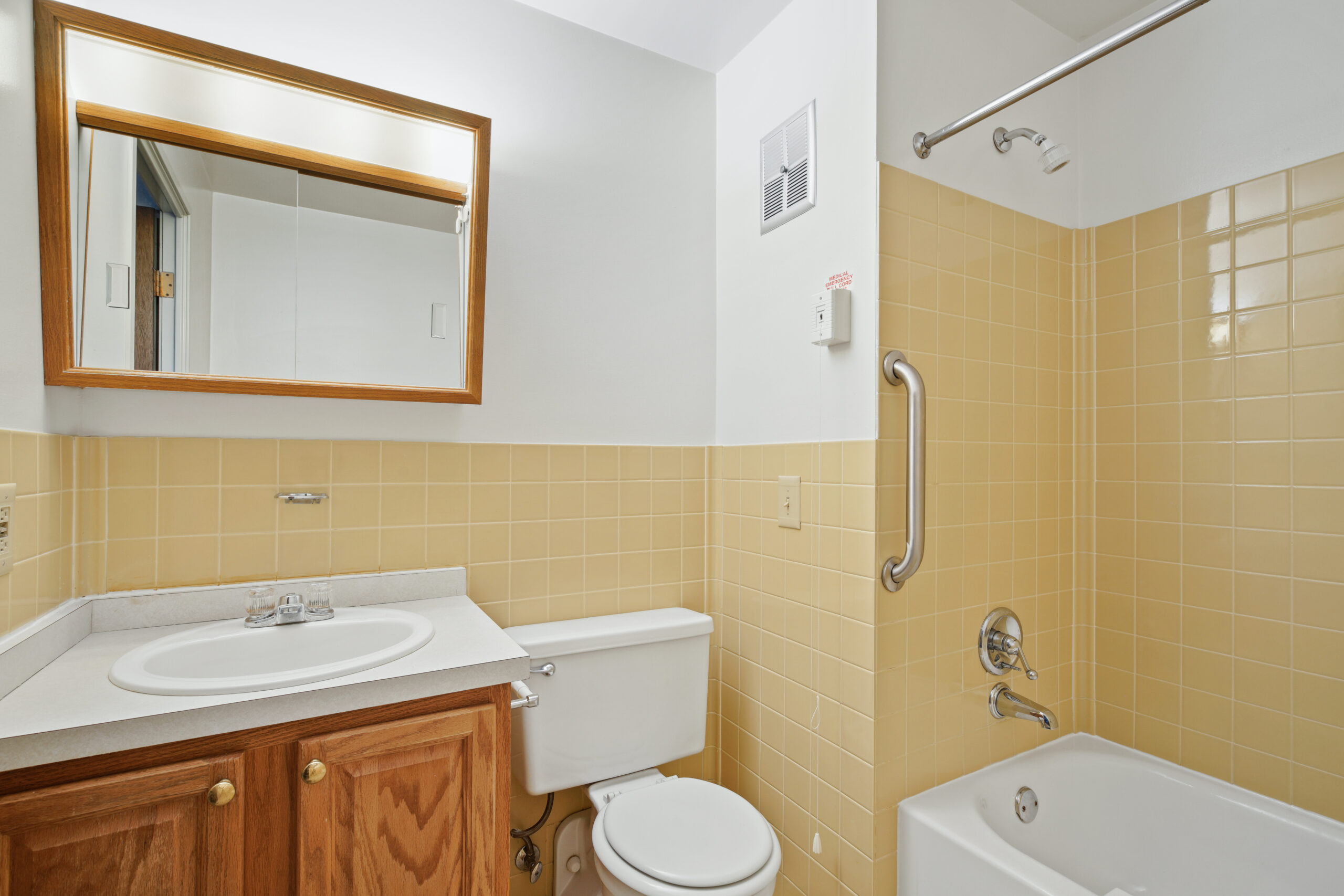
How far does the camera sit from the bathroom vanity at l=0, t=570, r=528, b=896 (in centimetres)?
82

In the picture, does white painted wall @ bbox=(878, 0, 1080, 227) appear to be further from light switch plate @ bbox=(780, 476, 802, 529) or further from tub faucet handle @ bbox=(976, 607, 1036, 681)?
tub faucet handle @ bbox=(976, 607, 1036, 681)

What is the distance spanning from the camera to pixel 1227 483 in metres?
1.45

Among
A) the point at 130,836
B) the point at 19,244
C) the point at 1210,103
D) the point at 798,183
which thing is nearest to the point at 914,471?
the point at 798,183

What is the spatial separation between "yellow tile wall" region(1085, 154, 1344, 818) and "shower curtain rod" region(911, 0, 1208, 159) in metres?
0.58

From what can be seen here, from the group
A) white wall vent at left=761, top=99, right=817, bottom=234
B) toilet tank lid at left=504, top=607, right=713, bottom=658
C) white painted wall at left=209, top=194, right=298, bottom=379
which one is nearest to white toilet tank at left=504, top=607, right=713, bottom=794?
toilet tank lid at left=504, top=607, right=713, bottom=658

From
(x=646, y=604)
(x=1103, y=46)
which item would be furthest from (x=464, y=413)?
(x=1103, y=46)

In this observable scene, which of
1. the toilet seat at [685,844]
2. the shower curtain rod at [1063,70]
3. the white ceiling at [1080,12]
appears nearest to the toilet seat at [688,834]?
the toilet seat at [685,844]

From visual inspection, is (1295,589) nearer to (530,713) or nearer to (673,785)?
(673,785)

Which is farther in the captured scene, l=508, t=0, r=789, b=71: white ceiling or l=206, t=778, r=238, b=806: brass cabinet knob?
l=508, t=0, r=789, b=71: white ceiling

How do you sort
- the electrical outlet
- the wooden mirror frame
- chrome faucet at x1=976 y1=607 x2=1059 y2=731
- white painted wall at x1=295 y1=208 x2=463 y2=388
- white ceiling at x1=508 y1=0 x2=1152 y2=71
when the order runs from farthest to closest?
white ceiling at x1=508 y1=0 x2=1152 y2=71 < chrome faucet at x1=976 y1=607 x2=1059 y2=731 < white painted wall at x1=295 y1=208 x2=463 y2=388 < the wooden mirror frame < the electrical outlet

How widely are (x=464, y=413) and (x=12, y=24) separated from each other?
39.1 inches

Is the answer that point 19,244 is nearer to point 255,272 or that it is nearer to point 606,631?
point 255,272

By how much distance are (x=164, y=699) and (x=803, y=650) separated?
124 cm

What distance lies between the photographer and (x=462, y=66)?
1569mm
